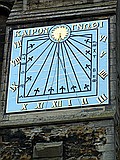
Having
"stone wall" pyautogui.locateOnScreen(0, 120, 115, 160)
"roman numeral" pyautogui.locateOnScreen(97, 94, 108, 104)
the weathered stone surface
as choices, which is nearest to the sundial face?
"roman numeral" pyautogui.locateOnScreen(97, 94, 108, 104)

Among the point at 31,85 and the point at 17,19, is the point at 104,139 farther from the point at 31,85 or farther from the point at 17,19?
the point at 17,19

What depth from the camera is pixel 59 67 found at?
17.9 m

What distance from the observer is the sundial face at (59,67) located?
17.3 m

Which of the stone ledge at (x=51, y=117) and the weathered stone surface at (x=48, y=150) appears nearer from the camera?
the weathered stone surface at (x=48, y=150)

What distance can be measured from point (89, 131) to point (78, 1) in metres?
3.85

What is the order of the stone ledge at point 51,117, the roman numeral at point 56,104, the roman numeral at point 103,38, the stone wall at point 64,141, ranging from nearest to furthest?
1. the stone wall at point 64,141
2. the stone ledge at point 51,117
3. the roman numeral at point 56,104
4. the roman numeral at point 103,38

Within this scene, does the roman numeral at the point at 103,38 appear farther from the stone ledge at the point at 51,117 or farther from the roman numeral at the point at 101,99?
the stone ledge at the point at 51,117

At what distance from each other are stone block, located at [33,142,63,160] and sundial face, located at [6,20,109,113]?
3.48 feet

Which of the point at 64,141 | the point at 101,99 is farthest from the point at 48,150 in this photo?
the point at 101,99

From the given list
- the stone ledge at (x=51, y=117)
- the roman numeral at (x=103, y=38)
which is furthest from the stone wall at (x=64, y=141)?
the roman numeral at (x=103, y=38)

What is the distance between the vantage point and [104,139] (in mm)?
16406

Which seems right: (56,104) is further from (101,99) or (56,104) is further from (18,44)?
(18,44)

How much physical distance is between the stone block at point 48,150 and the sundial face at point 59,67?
1062 millimetres

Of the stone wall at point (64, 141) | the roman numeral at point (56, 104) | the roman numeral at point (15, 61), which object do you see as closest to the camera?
the stone wall at point (64, 141)
